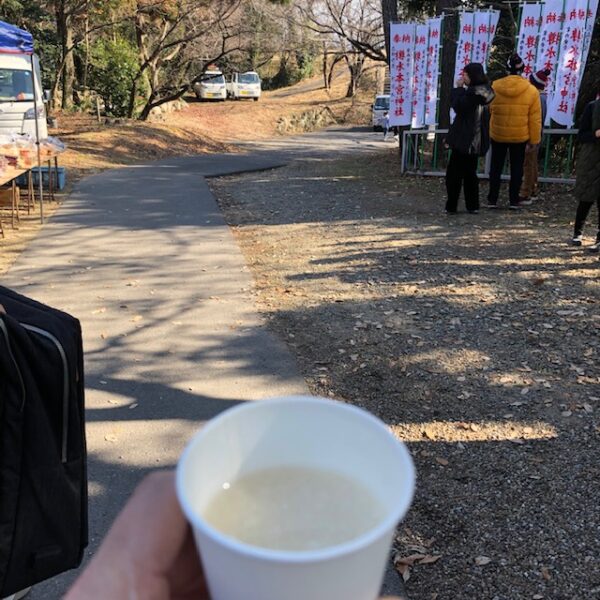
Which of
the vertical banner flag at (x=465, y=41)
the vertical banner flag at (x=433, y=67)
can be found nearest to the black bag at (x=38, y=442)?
the vertical banner flag at (x=465, y=41)

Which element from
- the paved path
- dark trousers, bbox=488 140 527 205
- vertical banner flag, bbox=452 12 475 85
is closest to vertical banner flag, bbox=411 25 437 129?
vertical banner flag, bbox=452 12 475 85

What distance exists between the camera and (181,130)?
69.9ft

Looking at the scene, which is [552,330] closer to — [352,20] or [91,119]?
[91,119]

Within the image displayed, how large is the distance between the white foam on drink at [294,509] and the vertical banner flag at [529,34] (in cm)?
1104

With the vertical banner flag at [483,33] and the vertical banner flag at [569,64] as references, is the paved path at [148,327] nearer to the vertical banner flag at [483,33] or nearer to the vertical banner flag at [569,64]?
the vertical banner flag at [483,33]

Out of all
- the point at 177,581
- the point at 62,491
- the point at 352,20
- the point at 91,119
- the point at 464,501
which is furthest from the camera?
the point at 352,20

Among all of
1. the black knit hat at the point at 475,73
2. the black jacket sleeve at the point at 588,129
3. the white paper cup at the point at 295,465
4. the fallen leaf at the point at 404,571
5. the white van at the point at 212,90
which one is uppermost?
the white van at the point at 212,90

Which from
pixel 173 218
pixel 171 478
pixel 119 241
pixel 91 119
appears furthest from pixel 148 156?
pixel 171 478

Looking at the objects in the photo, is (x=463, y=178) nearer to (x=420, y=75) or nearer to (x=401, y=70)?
(x=420, y=75)

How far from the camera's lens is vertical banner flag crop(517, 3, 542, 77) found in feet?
33.4

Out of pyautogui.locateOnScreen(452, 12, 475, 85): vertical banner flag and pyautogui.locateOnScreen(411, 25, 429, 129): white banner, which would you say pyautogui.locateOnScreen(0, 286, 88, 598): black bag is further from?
pyautogui.locateOnScreen(411, 25, 429, 129): white banner

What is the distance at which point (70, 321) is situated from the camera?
5.64 feet

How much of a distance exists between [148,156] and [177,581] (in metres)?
17.6

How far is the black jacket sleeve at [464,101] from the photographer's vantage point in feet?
27.2
